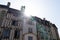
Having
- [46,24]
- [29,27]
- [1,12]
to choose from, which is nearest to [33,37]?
[29,27]

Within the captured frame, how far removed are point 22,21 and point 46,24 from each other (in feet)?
31.2

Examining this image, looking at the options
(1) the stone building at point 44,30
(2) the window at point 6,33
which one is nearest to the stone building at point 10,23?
(2) the window at point 6,33

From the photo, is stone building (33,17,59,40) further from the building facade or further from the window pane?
the window pane

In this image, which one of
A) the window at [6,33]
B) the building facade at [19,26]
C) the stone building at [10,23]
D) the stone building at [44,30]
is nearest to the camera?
the window at [6,33]

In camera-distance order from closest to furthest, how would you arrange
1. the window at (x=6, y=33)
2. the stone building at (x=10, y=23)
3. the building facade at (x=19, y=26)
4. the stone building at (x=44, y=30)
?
the window at (x=6, y=33) < the stone building at (x=10, y=23) < the building facade at (x=19, y=26) < the stone building at (x=44, y=30)

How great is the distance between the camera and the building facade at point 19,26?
24297mm

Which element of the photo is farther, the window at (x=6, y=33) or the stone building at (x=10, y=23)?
the stone building at (x=10, y=23)

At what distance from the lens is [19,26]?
84.8ft

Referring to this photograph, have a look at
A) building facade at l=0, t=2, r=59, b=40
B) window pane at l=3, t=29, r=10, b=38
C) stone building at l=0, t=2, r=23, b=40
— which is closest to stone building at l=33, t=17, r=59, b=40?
building facade at l=0, t=2, r=59, b=40

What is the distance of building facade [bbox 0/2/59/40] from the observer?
24297 mm

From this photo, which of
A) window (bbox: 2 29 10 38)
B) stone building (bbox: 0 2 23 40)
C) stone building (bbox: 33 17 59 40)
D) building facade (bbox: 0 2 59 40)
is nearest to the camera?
window (bbox: 2 29 10 38)

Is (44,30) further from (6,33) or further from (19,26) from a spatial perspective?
(6,33)

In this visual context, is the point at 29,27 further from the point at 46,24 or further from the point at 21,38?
the point at 46,24

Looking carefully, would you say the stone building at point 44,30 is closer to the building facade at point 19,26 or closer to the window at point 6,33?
the building facade at point 19,26
